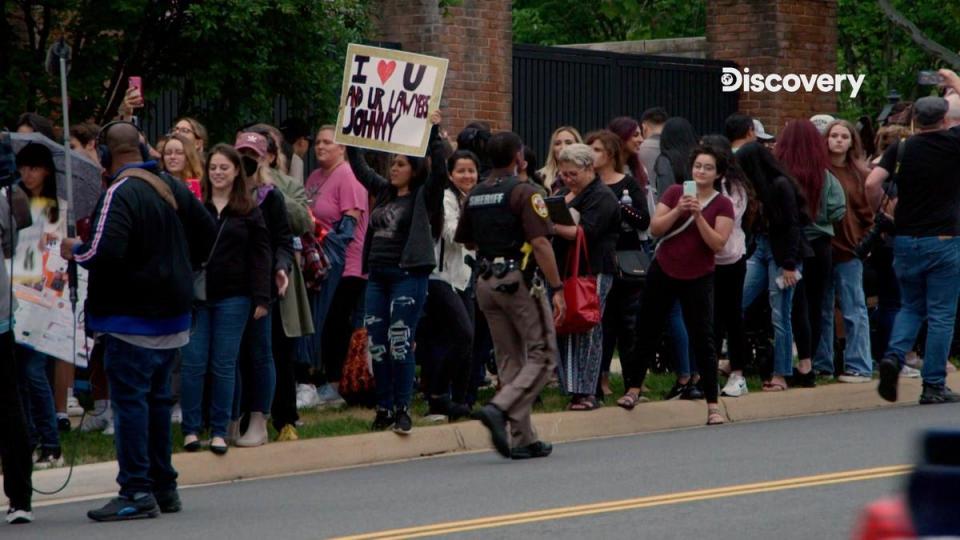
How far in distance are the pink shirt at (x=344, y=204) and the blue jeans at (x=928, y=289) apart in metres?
3.74

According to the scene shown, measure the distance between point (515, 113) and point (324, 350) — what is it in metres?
6.60

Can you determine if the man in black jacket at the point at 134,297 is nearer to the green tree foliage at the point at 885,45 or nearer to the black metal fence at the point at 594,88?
the black metal fence at the point at 594,88

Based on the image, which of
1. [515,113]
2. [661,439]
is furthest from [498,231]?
[515,113]

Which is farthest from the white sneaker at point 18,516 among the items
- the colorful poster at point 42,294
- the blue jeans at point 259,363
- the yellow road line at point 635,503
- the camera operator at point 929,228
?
the camera operator at point 929,228

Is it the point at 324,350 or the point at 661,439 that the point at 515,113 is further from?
the point at 661,439

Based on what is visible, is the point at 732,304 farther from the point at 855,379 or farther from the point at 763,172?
the point at 855,379

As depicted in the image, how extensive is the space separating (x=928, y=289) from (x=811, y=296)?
4.46 feet

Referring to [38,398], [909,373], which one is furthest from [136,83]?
[909,373]

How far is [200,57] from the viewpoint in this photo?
1293cm

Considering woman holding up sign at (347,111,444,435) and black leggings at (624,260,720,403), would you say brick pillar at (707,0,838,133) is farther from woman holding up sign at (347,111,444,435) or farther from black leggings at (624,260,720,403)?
woman holding up sign at (347,111,444,435)

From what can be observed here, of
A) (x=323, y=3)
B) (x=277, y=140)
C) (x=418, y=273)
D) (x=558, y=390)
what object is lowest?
(x=558, y=390)

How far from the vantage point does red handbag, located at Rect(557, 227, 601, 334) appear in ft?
38.3

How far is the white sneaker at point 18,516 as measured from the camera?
8523mm

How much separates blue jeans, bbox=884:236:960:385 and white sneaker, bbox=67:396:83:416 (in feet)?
18.2
